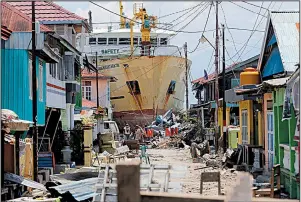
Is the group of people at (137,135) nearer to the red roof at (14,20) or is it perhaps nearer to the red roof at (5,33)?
the red roof at (14,20)

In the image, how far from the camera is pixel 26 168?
14.9 meters

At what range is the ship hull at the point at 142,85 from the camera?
5312 cm

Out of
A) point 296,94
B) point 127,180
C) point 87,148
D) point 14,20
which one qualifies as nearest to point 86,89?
point 87,148

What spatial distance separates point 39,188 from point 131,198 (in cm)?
663

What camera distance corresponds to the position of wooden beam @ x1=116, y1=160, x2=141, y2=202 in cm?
653

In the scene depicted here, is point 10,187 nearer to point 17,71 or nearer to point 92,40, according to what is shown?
point 17,71

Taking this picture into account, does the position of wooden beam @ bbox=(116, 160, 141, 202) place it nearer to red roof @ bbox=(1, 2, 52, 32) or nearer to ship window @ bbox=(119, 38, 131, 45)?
red roof @ bbox=(1, 2, 52, 32)

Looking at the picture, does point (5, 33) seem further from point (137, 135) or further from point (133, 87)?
point (133, 87)

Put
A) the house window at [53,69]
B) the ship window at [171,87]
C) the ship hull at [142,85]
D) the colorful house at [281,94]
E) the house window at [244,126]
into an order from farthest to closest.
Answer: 1. the ship window at [171,87]
2. the ship hull at [142,85]
3. the house window at [53,69]
4. the house window at [244,126]
5. the colorful house at [281,94]

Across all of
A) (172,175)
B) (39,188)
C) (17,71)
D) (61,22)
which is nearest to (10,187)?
(39,188)

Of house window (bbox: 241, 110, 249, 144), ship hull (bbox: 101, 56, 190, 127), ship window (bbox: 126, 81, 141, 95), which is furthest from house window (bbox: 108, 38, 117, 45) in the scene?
house window (bbox: 241, 110, 249, 144)

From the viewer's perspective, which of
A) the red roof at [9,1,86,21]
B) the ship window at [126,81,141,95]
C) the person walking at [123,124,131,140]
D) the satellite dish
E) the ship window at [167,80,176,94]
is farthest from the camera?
the ship window at [167,80,176,94]

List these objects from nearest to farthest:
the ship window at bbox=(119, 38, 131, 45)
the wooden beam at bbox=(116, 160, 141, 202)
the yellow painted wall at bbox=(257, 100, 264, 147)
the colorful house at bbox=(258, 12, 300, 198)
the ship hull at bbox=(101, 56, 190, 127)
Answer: the wooden beam at bbox=(116, 160, 141, 202) → the colorful house at bbox=(258, 12, 300, 198) → the yellow painted wall at bbox=(257, 100, 264, 147) → the ship hull at bbox=(101, 56, 190, 127) → the ship window at bbox=(119, 38, 131, 45)

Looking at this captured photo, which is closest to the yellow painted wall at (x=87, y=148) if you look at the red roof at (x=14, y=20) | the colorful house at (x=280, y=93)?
the red roof at (x=14, y=20)
